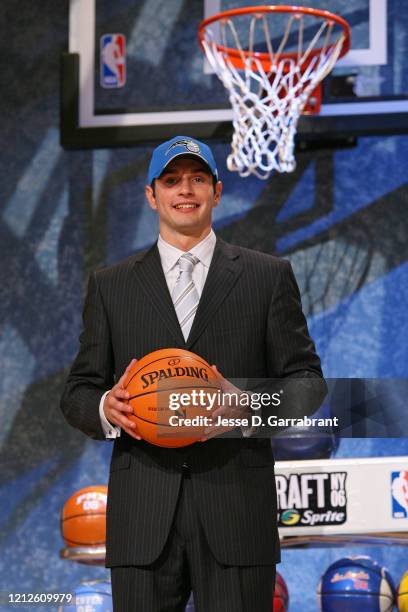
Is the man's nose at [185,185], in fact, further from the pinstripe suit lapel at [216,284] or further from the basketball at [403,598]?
the basketball at [403,598]

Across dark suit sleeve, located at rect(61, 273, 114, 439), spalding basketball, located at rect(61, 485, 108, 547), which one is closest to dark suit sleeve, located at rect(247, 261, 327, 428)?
dark suit sleeve, located at rect(61, 273, 114, 439)

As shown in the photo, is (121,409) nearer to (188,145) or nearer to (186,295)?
(186,295)

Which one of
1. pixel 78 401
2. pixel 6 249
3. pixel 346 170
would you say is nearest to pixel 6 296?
pixel 6 249

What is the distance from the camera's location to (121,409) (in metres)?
2.44

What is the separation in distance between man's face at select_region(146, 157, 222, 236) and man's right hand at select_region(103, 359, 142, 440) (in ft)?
1.63

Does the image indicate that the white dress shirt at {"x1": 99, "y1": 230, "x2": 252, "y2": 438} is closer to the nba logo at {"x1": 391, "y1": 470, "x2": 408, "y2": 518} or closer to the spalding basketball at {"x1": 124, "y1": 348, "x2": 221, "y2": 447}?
the spalding basketball at {"x1": 124, "y1": 348, "x2": 221, "y2": 447}

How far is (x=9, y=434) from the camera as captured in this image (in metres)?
6.52

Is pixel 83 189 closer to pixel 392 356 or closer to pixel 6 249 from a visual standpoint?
pixel 6 249

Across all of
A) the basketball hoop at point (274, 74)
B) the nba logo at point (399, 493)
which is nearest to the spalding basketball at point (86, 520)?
the nba logo at point (399, 493)

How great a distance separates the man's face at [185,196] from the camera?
2.76 metres

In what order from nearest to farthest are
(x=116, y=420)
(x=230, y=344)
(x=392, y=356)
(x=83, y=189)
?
(x=116, y=420), (x=230, y=344), (x=392, y=356), (x=83, y=189)

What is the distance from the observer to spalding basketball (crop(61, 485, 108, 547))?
477 cm

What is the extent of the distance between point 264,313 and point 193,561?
2.29 feet

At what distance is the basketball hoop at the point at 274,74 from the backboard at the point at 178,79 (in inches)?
8.6
